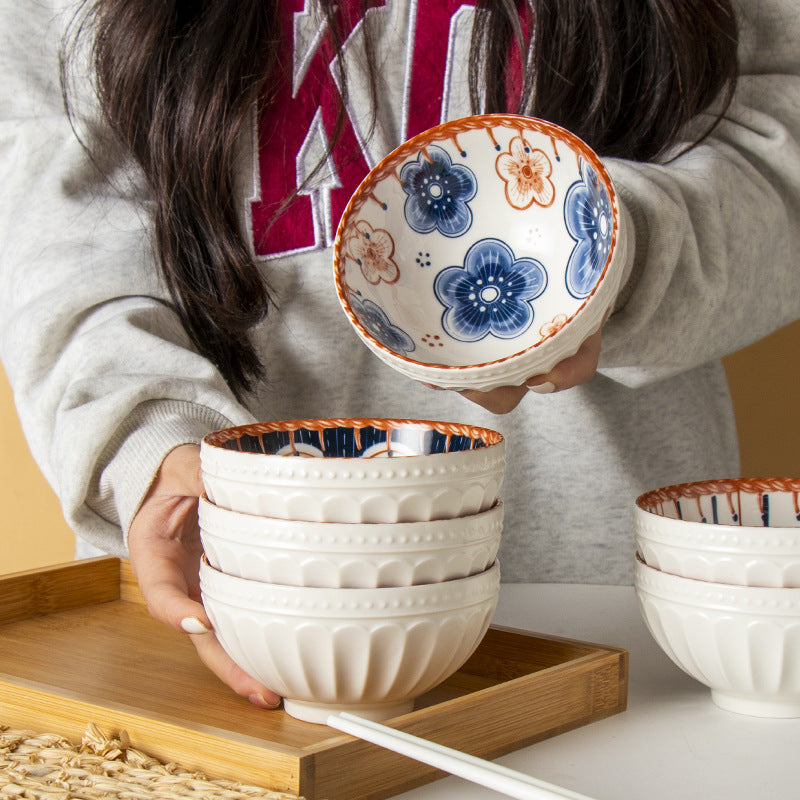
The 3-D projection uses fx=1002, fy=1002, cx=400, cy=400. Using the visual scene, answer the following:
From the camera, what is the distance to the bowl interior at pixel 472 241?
0.74 meters

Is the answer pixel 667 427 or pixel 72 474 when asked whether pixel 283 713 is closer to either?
pixel 72 474

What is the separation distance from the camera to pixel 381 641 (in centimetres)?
49

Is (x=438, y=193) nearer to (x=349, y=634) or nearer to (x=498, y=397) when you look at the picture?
(x=498, y=397)

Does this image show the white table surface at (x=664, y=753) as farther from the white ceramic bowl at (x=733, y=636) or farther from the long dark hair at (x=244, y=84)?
the long dark hair at (x=244, y=84)

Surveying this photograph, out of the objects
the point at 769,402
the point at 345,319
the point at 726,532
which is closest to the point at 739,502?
the point at 726,532

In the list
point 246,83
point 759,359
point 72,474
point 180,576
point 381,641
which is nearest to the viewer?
point 381,641

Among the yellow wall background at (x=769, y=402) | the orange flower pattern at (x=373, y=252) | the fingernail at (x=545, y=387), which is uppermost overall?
the orange flower pattern at (x=373, y=252)

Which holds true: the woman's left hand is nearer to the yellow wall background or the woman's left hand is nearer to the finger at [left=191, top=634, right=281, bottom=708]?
the finger at [left=191, top=634, right=281, bottom=708]

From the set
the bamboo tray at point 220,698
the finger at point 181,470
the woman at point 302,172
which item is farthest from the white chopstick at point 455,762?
the woman at point 302,172

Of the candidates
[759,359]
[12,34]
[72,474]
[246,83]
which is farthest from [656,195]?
[759,359]

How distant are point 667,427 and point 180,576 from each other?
0.64 m

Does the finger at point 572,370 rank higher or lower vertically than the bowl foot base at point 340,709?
higher

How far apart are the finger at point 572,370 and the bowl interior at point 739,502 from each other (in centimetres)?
10

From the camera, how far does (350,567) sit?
1.58 ft
